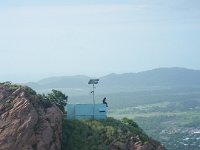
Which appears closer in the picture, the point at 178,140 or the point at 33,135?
the point at 33,135

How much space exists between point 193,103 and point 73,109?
15964cm

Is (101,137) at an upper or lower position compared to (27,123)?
lower

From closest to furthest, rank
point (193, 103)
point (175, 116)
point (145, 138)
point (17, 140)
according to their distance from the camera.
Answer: point (17, 140) < point (145, 138) < point (175, 116) < point (193, 103)

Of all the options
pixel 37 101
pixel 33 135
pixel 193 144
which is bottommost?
pixel 193 144

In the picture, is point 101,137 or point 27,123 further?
point 101,137

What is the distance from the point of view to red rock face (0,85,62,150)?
93.6ft

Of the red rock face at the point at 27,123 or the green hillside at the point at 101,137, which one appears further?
the green hillside at the point at 101,137

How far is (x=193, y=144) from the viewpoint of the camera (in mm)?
95562

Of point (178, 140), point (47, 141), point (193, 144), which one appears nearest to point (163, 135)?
point (178, 140)

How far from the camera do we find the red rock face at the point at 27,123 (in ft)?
93.6

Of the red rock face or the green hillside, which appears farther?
the green hillside

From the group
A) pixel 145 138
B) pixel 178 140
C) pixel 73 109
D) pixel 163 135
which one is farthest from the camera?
pixel 163 135

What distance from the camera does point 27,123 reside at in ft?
95.0

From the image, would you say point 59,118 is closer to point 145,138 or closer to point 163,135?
point 145,138
